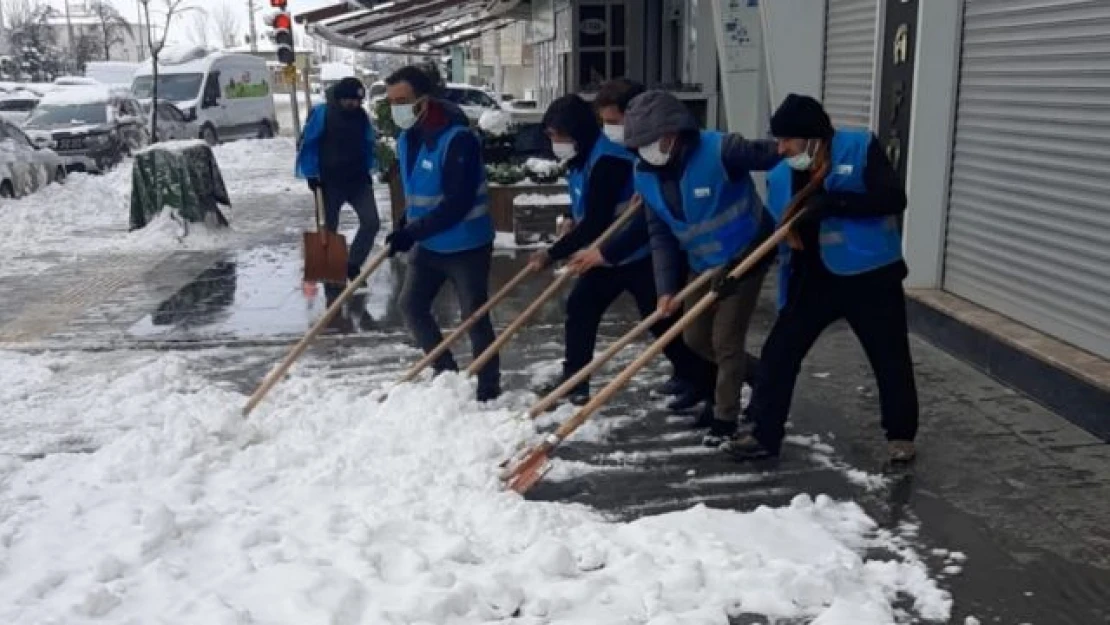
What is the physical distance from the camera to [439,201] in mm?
5984

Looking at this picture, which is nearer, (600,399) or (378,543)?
(378,543)

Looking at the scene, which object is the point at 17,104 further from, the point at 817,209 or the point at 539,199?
the point at 817,209

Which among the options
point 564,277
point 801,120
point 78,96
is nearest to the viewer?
point 801,120

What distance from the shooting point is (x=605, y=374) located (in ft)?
22.0

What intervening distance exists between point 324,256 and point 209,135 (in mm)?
21895

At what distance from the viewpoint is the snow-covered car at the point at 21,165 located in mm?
15992

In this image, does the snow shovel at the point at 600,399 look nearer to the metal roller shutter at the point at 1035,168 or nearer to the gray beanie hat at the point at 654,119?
the gray beanie hat at the point at 654,119

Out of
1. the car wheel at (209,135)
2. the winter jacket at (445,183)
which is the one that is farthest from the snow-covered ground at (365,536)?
the car wheel at (209,135)

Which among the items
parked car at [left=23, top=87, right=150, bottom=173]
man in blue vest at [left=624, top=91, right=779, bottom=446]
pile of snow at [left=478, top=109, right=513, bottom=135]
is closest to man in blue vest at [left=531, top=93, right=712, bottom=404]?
→ man in blue vest at [left=624, top=91, right=779, bottom=446]

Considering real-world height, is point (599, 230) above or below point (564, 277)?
above

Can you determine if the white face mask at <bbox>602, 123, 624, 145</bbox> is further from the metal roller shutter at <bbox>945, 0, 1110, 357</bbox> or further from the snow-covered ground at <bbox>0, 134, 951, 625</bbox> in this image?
the metal roller shutter at <bbox>945, 0, 1110, 357</bbox>

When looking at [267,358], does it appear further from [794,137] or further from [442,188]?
[794,137]

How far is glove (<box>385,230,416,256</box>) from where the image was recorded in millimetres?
5922

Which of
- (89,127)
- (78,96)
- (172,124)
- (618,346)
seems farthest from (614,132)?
(172,124)
